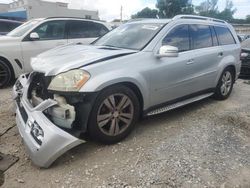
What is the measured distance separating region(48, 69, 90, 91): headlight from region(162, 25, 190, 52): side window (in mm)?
1530

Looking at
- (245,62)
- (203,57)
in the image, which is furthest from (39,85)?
(245,62)

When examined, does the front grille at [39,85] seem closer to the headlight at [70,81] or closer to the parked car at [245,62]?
the headlight at [70,81]

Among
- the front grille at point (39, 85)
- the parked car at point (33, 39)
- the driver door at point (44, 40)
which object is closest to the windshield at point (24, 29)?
the parked car at point (33, 39)

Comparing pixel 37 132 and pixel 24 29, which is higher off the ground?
pixel 24 29

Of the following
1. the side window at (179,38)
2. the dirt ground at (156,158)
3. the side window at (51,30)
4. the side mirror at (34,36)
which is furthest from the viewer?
→ the side window at (51,30)

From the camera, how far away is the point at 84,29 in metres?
8.20

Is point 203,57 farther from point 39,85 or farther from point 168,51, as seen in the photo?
point 39,85

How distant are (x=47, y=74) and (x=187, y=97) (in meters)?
2.41

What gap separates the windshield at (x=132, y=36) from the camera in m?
4.51

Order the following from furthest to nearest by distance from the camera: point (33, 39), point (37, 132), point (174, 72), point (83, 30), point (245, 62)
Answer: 1. point (245, 62)
2. point (83, 30)
3. point (33, 39)
4. point (174, 72)
5. point (37, 132)

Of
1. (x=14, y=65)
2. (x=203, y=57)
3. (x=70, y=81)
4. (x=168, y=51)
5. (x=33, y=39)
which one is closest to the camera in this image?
(x=70, y=81)

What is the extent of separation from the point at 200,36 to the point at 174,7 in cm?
3904

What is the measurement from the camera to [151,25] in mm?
4820

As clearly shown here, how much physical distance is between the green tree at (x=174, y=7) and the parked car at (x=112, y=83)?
38469 millimetres
